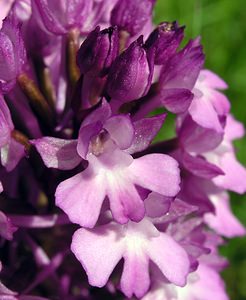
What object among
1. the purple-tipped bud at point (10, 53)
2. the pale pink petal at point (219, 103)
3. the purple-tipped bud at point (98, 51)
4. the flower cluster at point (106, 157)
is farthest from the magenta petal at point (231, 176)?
the purple-tipped bud at point (10, 53)

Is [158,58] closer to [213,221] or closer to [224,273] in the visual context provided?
[213,221]

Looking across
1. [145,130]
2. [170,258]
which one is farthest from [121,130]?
[170,258]

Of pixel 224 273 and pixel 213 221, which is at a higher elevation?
pixel 213 221

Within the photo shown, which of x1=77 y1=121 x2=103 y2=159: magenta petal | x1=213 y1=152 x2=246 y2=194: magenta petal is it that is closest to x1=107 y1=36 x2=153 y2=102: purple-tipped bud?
x1=77 y1=121 x2=103 y2=159: magenta petal

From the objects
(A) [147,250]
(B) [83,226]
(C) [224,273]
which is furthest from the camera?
(C) [224,273]

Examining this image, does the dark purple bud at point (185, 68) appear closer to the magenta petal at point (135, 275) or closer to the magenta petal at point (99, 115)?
the magenta petal at point (99, 115)

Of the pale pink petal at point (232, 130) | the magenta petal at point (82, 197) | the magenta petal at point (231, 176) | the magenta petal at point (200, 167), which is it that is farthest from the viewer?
→ the pale pink petal at point (232, 130)

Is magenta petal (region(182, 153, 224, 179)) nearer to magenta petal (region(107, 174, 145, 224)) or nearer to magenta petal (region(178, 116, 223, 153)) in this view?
magenta petal (region(178, 116, 223, 153))

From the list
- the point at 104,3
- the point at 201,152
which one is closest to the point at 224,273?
the point at 201,152
